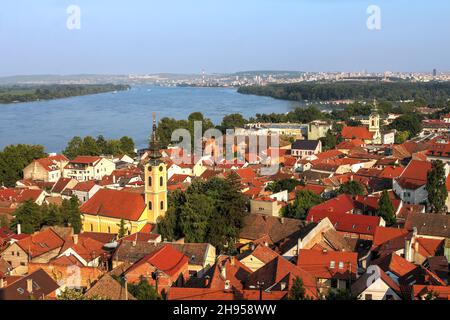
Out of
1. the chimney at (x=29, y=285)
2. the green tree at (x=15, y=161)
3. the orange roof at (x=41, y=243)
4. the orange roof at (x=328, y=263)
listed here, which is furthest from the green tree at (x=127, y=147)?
the chimney at (x=29, y=285)

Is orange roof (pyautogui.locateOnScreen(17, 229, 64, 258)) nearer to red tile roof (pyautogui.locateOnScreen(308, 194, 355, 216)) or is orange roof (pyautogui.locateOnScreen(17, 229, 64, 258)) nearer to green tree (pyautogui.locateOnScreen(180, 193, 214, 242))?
green tree (pyautogui.locateOnScreen(180, 193, 214, 242))

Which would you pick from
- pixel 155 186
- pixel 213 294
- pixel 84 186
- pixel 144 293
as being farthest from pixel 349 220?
pixel 84 186

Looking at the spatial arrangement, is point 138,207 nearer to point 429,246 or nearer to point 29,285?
point 29,285

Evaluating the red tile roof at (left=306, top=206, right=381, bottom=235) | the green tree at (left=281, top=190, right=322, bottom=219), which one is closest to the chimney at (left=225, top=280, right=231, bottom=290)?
the red tile roof at (left=306, top=206, right=381, bottom=235)

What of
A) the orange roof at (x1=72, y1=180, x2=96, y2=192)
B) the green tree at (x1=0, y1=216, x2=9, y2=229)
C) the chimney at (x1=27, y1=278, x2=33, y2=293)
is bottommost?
the green tree at (x1=0, y1=216, x2=9, y2=229)

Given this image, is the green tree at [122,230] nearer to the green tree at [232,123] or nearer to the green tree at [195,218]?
the green tree at [195,218]

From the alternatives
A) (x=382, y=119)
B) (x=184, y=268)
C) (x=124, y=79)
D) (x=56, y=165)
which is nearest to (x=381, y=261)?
Result: (x=184, y=268)
